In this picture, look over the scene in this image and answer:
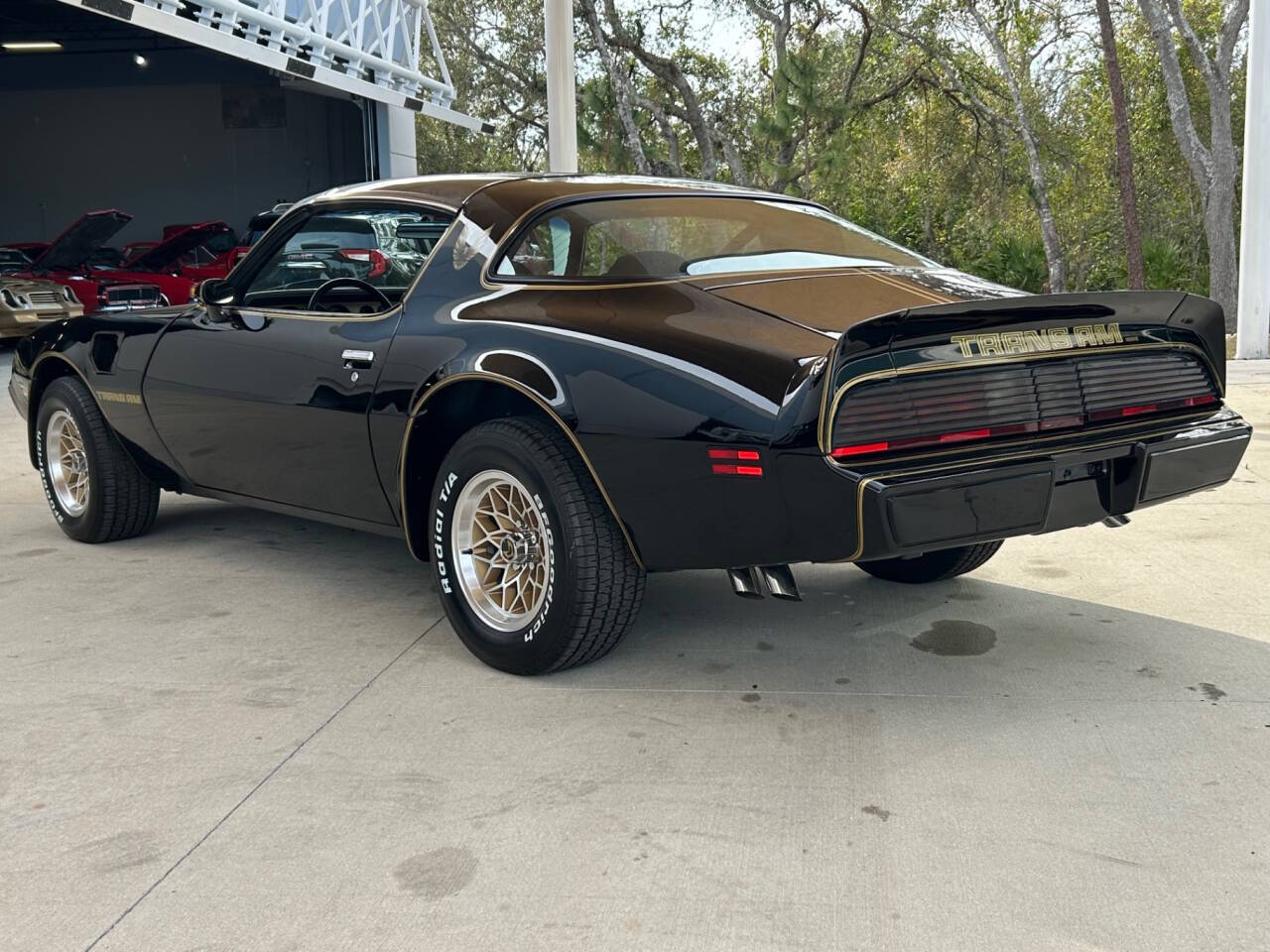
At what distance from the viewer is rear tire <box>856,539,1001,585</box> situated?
454cm

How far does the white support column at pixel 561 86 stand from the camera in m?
14.8

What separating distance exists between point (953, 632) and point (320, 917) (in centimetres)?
234

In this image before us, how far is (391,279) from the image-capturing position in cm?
432

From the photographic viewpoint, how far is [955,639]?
4.03 meters

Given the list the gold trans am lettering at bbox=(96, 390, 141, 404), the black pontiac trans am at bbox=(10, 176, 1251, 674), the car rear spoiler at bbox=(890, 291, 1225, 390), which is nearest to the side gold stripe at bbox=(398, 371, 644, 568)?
the black pontiac trans am at bbox=(10, 176, 1251, 674)

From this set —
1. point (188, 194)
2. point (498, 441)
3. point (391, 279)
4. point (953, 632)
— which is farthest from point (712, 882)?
point (188, 194)

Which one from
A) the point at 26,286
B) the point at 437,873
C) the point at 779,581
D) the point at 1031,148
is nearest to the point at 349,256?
the point at 779,581

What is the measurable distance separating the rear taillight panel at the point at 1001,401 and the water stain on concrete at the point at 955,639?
2.76 feet

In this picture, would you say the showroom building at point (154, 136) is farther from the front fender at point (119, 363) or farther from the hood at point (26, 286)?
the front fender at point (119, 363)

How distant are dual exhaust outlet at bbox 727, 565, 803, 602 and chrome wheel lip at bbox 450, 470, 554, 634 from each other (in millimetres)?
538

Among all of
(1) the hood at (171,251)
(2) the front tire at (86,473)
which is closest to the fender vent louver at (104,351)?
(2) the front tire at (86,473)

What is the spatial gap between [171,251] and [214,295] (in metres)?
13.2

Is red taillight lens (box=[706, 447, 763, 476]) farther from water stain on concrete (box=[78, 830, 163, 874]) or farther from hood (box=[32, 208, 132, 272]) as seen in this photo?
hood (box=[32, 208, 132, 272])

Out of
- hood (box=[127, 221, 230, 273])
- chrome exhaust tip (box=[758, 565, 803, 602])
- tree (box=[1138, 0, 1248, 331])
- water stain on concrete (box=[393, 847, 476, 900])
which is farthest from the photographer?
tree (box=[1138, 0, 1248, 331])
